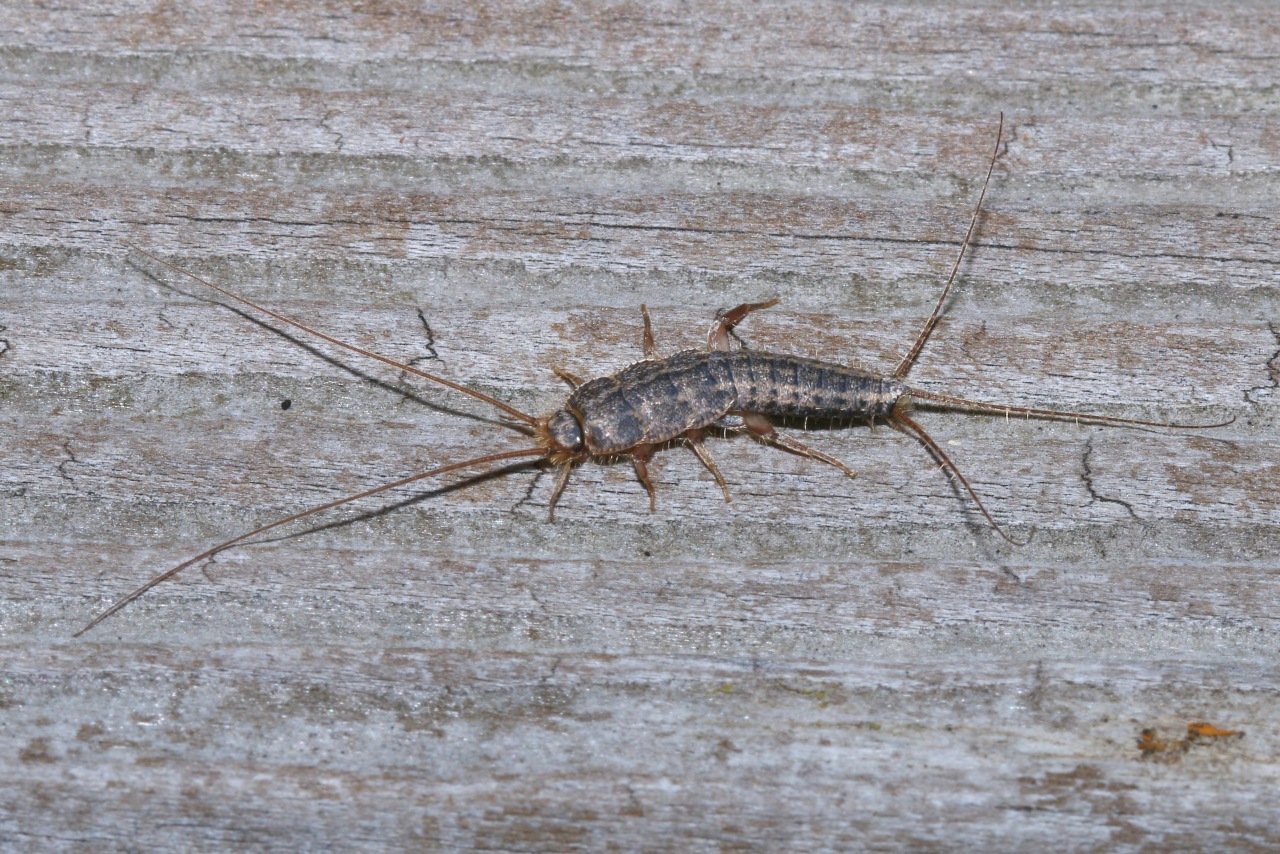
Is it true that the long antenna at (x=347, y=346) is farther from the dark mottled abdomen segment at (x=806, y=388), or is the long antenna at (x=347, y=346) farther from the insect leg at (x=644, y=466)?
the dark mottled abdomen segment at (x=806, y=388)

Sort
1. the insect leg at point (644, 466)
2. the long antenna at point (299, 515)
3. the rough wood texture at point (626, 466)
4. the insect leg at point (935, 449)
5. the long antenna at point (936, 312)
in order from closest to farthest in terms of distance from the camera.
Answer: the rough wood texture at point (626, 466) < the long antenna at point (299, 515) < the insect leg at point (935, 449) < the insect leg at point (644, 466) < the long antenna at point (936, 312)

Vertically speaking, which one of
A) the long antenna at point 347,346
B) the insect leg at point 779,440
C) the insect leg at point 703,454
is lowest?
the insect leg at point 703,454

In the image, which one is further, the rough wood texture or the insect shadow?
the insect shadow

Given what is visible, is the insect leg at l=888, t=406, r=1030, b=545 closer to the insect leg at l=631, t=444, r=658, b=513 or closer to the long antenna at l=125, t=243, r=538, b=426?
the insect leg at l=631, t=444, r=658, b=513

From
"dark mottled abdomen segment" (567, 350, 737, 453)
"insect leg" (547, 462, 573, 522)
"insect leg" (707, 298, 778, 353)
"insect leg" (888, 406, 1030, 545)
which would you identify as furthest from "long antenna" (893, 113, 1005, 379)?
"insect leg" (547, 462, 573, 522)

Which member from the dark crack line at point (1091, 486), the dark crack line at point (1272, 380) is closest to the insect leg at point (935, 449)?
the dark crack line at point (1091, 486)
